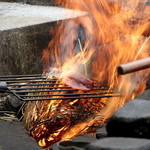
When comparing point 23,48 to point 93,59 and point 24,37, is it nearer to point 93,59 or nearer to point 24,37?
point 24,37

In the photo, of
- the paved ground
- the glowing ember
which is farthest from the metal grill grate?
the paved ground

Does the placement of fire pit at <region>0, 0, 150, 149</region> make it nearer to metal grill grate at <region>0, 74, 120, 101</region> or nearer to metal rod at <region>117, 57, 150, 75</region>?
metal grill grate at <region>0, 74, 120, 101</region>

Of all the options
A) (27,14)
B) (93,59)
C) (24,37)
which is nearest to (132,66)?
(93,59)

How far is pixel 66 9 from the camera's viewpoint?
19.2 feet

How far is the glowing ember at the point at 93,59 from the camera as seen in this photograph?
3730mm

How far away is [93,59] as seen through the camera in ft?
14.3

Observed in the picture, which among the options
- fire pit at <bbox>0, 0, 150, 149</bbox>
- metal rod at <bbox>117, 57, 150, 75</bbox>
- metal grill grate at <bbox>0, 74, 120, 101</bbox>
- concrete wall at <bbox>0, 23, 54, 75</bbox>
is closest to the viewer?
metal rod at <bbox>117, 57, 150, 75</bbox>

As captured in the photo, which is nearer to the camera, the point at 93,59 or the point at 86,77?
the point at 86,77

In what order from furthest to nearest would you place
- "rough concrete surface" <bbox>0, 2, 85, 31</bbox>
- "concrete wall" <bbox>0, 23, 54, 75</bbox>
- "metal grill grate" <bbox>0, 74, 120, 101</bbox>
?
"rough concrete surface" <bbox>0, 2, 85, 31</bbox> < "concrete wall" <bbox>0, 23, 54, 75</bbox> < "metal grill grate" <bbox>0, 74, 120, 101</bbox>

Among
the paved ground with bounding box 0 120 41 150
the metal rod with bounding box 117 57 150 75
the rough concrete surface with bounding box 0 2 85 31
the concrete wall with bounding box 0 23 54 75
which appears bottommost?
the paved ground with bounding box 0 120 41 150

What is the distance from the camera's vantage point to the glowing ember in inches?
147

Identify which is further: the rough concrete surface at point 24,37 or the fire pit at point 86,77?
the rough concrete surface at point 24,37

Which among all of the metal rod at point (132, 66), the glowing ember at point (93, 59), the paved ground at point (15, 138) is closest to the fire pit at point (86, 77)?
the glowing ember at point (93, 59)

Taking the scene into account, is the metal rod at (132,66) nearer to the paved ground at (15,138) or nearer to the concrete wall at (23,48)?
the paved ground at (15,138)
